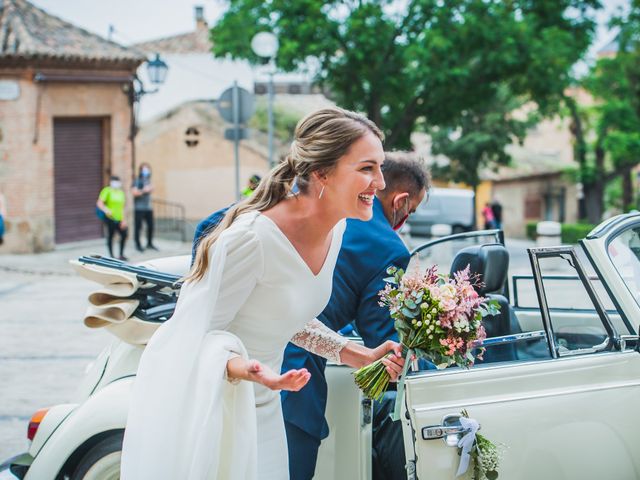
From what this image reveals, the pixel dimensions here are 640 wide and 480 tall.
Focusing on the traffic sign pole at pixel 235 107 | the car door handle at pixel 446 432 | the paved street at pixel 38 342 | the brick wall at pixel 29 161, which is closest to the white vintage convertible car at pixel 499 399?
the car door handle at pixel 446 432

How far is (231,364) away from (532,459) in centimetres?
150

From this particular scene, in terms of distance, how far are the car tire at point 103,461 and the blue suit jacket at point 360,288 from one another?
1032 millimetres

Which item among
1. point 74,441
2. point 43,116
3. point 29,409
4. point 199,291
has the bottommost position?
point 29,409

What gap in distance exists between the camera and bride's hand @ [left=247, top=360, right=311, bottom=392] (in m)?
2.61

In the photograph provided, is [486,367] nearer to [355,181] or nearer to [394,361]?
[394,361]

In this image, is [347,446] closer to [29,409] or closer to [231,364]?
[231,364]

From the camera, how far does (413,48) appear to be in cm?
2367

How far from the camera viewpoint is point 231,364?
A: 270 cm

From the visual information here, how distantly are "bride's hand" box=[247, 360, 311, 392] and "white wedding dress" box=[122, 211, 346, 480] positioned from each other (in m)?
0.11

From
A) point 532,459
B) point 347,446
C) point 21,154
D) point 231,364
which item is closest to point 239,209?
point 231,364

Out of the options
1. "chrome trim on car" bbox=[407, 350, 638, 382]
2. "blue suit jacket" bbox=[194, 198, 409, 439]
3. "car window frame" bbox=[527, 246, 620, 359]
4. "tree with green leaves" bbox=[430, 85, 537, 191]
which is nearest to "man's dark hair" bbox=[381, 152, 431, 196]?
"blue suit jacket" bbox=[194, 198, 409, 439]

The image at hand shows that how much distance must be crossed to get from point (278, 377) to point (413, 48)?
21.9 m

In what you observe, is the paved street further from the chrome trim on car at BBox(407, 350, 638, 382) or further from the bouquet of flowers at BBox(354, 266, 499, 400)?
the bouquet of flowers at BBox(354, 266, 499, 400)

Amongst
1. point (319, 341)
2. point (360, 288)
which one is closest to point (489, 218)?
point (360, 288)
